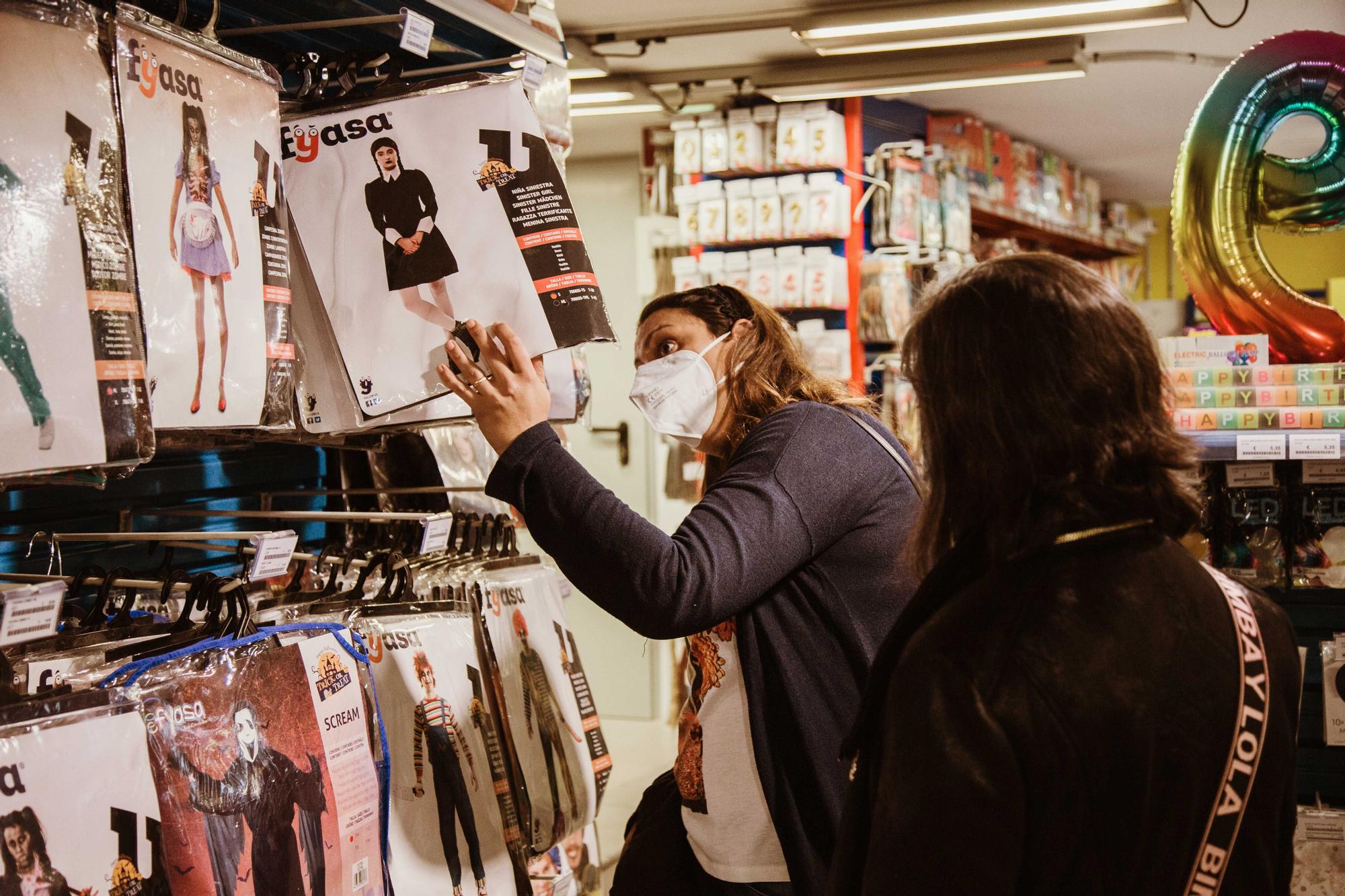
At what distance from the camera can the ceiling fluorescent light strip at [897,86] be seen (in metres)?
5.36

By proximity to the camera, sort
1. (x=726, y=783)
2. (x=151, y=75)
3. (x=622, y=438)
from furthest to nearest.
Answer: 1. (x=622, y=438)
2. (x=726, y=783)
3. (x=151, y=75)

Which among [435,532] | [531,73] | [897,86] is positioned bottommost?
[435,532]

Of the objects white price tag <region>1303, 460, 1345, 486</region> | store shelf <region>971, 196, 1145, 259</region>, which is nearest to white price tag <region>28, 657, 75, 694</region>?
white price tag <region>1303, 460, 1345, 486</region>

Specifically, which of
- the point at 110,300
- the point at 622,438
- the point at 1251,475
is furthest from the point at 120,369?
the point at 622,438

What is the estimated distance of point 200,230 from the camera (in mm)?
1402

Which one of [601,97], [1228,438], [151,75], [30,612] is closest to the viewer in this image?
[30,612]

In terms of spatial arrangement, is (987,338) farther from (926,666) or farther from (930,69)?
(930,69)

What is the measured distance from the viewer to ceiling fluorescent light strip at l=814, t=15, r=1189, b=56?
4564mm

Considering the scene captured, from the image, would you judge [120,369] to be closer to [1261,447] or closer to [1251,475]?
[1261,447]

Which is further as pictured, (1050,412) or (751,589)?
(751,589)

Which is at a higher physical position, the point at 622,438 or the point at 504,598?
the point at 504,598

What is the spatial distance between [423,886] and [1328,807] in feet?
6.71

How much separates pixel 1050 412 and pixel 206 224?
994 mm

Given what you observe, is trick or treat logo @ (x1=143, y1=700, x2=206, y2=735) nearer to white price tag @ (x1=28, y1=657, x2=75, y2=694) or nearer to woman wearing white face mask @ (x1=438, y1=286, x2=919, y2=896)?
white price tag @ (x1=28, y1=657, x2=75, y2=694)
